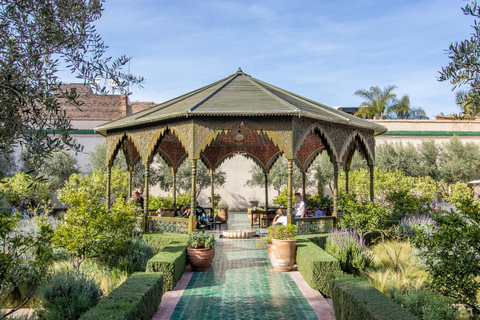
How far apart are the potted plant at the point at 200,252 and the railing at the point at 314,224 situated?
3.10 metres

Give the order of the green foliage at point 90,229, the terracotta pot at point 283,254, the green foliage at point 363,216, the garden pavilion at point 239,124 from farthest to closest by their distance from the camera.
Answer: the green foliage at point 363,216, the garden pavilion at point 239,124, the terracotta pot at point 283,254, the green foliage at point 90,229

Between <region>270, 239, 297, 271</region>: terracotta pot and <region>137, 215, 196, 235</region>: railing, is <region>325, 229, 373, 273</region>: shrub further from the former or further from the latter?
<region>137, 215, 196, 235</region>: railing

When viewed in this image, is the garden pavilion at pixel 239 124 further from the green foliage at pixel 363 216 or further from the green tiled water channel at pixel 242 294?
the green tiled water channel at pixel 242 294

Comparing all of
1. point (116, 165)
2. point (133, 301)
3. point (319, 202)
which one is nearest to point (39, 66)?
point (133, 301)

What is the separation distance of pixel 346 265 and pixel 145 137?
7248 millimetres

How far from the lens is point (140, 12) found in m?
5.84

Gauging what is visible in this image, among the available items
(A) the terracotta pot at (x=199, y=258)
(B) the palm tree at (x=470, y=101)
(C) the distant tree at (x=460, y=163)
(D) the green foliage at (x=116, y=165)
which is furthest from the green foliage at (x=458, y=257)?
(C) the distant tree at (x=460, y=163)

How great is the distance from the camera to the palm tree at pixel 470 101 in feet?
18.2

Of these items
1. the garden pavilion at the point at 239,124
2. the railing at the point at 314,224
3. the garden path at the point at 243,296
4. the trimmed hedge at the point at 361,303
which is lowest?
the garden path at the point at 243,296

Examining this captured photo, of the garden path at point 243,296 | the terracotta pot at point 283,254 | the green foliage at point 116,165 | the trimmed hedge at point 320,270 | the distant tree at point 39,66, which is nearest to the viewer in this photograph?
the distant tree at point 39,66

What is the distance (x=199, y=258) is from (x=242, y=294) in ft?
7.25

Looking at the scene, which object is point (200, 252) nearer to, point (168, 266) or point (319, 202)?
point (168, 266)

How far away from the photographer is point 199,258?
9758mm

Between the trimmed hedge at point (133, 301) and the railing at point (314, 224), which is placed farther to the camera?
the railing at point (314, 224)
